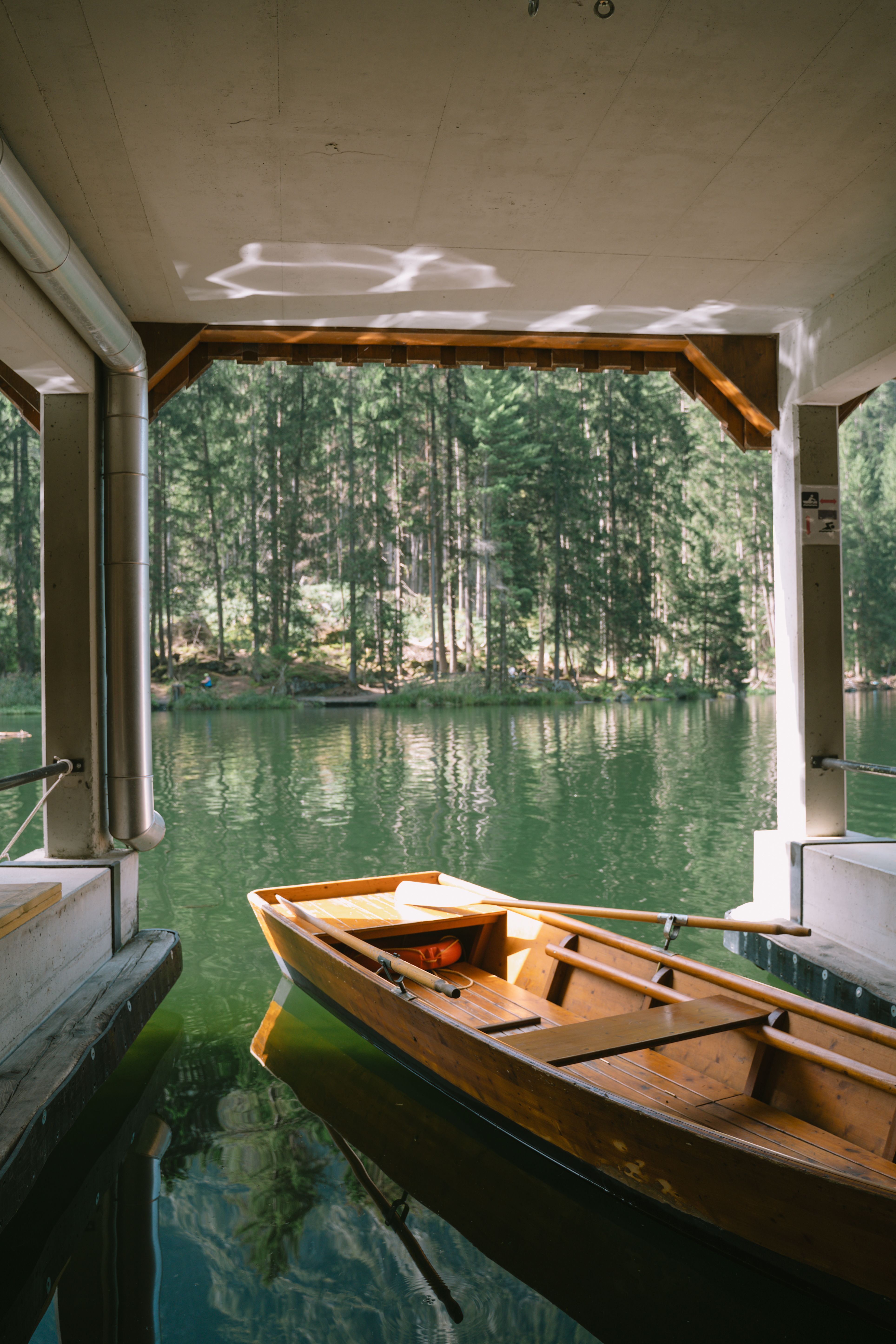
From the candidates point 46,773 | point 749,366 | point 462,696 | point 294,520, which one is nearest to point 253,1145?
point 46,773

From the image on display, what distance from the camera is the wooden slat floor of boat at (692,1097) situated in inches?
111

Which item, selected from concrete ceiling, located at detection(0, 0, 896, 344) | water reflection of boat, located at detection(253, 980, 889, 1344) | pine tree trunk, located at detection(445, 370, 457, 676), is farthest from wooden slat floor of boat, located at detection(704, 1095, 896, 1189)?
pine tree trunk, located at detection(445, 370, 457, 676)

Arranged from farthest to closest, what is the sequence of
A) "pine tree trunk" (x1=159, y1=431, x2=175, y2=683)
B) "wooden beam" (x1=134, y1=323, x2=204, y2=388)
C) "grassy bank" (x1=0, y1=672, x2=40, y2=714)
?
"pine tree trunk" (x1=159, y1=431, x2=175, y2=683) < "grassy bank" (x1=0, y1=672, x2=40, y2=714) < "wooden beam" (x1=134, y1=323, x2=204, y2=388)

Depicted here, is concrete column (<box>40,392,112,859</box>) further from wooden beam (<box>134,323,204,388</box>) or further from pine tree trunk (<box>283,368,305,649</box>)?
pine tree trunk (<box>283,368,305,649</box>)

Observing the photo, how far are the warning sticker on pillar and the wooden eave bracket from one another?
484mm

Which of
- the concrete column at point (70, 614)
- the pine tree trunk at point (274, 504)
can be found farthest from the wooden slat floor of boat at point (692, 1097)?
the pine tree trunk at point (274, 504)

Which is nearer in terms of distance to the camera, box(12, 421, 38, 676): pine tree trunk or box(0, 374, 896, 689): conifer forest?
box(12, 421, 38, 676): pine tree trunk

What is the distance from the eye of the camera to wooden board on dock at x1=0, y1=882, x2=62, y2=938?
127 inches

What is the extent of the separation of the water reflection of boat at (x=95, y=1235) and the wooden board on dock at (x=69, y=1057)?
0.13 meters

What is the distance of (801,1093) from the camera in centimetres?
316

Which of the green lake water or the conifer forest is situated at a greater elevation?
the conifer forest

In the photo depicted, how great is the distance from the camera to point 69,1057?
3.52 m

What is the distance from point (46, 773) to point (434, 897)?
2081 mm

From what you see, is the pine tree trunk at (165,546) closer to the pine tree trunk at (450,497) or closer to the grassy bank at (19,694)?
the grassy bank at (19,694)
